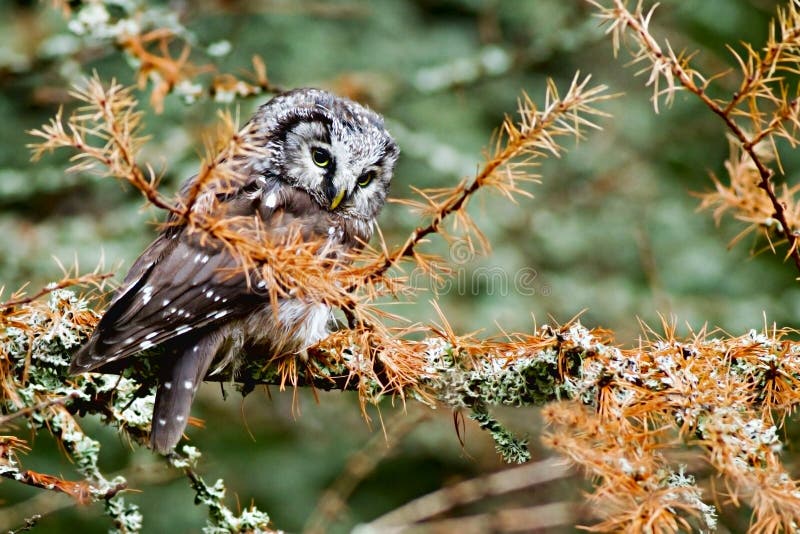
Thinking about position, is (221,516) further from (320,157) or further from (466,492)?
(466,492)

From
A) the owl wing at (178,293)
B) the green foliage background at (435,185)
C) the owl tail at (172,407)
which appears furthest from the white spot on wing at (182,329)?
the green foliage background at (435,185)

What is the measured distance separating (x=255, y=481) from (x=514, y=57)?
107 inches

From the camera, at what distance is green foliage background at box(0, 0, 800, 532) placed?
4316 millimetres

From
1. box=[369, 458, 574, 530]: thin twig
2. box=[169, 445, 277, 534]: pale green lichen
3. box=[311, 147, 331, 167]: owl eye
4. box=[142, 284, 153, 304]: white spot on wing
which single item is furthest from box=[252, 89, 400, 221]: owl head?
box=[169, 445, 277, 534]: pale green lichen

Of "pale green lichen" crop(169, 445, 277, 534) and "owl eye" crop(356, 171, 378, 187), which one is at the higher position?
"owl eye" crop(356, 171, 378, 187)

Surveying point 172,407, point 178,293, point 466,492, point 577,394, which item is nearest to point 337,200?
point 178,293

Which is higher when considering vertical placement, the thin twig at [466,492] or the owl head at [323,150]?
the owl head at [323,150]

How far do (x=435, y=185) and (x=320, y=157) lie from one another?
1.97 meters

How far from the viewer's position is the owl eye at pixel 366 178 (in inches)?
138

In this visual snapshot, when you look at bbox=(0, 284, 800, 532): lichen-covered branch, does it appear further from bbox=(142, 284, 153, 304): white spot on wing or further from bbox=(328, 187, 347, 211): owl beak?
bbox=(328, 187, 347, 211): owl beak

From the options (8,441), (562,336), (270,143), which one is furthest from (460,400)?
(270,143)

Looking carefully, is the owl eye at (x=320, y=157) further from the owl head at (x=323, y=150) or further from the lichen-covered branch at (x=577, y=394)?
the lichen-covered branch at (x=577, y=394)

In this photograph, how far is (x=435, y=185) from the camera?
5.29 metres

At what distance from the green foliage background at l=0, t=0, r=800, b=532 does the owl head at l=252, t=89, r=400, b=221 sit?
90 cm
